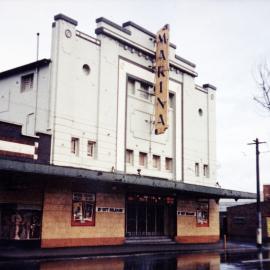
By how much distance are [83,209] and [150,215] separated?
25.2 feet

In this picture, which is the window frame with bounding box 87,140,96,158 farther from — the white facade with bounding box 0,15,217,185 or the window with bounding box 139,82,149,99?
the window with bounding box 139,82,149,99

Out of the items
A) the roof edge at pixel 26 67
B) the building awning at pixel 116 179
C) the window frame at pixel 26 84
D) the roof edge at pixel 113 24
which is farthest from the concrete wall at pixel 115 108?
the window frame at pixel 26 84

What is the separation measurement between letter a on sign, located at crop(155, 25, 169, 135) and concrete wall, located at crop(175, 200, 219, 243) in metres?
6.77

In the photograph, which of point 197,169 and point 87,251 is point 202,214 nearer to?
point 197,169

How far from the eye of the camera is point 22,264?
1898cm

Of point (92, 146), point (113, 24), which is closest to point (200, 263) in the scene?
point (92, 146)

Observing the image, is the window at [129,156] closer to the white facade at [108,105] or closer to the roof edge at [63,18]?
the white facade at [108,105]

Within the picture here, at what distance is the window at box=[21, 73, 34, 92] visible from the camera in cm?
2844

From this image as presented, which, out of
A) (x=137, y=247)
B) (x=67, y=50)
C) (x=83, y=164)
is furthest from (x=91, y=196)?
(x=67, y=50)

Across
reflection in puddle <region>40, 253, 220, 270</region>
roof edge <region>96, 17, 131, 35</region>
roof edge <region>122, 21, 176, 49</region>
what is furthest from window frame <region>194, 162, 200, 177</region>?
reflection in puddle <region>40, 253, 220, 270</region>

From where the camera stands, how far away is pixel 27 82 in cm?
2875

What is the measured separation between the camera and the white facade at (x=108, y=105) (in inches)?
1064

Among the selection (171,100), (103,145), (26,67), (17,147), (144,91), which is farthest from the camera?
(171,100)

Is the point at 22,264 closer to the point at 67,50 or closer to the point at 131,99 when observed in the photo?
the point at 67,50
